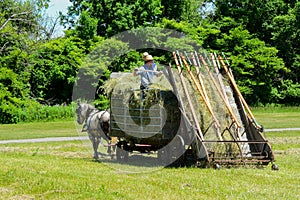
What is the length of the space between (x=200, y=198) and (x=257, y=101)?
125 ft

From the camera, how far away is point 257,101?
45.4 metres

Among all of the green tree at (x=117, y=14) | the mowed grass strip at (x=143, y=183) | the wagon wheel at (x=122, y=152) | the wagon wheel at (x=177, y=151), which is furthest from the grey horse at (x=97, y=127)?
the green tree at (x=117, y=14)

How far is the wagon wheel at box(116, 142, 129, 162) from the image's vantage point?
1421 cm

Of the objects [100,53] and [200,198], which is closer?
[200,198]

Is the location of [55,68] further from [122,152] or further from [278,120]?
[122,152]

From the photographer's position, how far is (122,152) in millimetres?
14312

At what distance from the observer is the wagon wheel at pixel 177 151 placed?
12.2 metres

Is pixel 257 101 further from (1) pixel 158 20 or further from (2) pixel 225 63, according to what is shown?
(2) pixel 225 63

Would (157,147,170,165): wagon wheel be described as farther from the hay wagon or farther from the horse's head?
the horse's head

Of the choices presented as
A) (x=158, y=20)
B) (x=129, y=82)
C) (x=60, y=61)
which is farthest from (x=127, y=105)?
(x=158, y=20)

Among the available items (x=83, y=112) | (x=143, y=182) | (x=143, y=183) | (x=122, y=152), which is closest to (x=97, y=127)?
(x=83, y=112)

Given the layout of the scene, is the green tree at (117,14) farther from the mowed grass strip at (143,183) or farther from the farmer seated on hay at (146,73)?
the mowed grass strip at (143,183)

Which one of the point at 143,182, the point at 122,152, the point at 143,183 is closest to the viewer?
the point at 143,183

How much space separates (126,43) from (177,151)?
2553 cm
